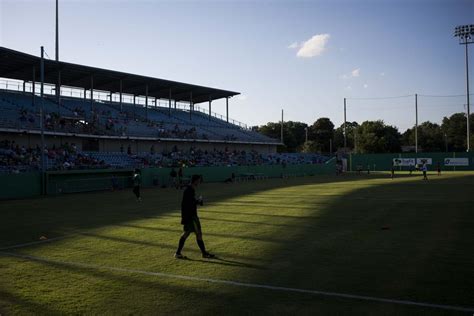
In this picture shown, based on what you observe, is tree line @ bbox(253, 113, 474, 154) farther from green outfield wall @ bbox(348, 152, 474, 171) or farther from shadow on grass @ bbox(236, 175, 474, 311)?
shadow on grass @ bbox(236, 175, 474, 311)

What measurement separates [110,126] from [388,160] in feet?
155

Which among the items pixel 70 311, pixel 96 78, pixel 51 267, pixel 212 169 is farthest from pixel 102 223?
pixel 96 78

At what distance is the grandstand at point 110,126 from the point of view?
121 ft

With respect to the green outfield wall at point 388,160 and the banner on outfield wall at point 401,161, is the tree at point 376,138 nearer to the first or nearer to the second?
the green outfield wall at point 388,160

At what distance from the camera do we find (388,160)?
230 ft

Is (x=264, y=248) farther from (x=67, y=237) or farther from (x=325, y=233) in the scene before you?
(x=67, y=237)

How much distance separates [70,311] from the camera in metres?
6.37

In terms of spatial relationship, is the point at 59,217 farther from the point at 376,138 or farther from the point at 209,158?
the point at 376,138

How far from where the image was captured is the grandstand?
37.0m

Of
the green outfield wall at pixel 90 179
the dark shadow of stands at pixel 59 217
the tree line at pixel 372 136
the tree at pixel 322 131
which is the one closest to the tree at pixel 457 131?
the tree line at pixel 372 136

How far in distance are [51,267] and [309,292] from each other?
589cm

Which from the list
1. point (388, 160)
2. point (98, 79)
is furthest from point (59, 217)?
point (388, 160)

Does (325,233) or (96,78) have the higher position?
(96,78)

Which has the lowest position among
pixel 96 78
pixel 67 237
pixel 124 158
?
pixel 67 237
